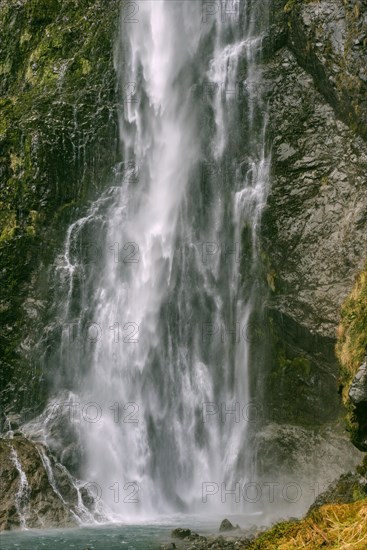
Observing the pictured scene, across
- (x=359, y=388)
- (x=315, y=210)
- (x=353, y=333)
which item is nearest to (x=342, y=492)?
(x=359, y=388)

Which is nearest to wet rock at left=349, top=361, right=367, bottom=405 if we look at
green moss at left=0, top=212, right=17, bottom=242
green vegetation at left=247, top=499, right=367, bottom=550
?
green vegetation at left=247, top=499, right=367, bottom=550

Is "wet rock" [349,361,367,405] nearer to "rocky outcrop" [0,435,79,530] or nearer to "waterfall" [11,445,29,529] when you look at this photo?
"rocky outcrop" [0,435,79,530]

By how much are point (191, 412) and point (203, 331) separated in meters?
2.41

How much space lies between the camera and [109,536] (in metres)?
15.2

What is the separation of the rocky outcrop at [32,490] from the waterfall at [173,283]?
4.00 feet

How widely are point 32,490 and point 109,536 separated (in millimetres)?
3112

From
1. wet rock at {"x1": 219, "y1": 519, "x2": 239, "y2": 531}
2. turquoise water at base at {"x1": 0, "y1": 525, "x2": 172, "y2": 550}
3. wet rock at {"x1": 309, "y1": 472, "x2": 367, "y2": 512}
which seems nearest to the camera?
wet rock at {"x1": 309, "y1": 472, "x2": 367, "y2": 512}

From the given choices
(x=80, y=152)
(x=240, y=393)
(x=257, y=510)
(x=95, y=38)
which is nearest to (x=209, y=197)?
(x=80, y=152)

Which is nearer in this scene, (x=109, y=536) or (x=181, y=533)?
(x=181, y=533)

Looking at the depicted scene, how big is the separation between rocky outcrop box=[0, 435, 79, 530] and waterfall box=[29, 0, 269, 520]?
122cm

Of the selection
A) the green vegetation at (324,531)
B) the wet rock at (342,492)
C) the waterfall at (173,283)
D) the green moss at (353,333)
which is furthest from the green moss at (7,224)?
the green vegetation at (324,531)

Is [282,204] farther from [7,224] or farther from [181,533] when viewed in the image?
[181,533]

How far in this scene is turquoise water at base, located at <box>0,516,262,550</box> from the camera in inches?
552

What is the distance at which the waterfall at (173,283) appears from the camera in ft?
64.2
